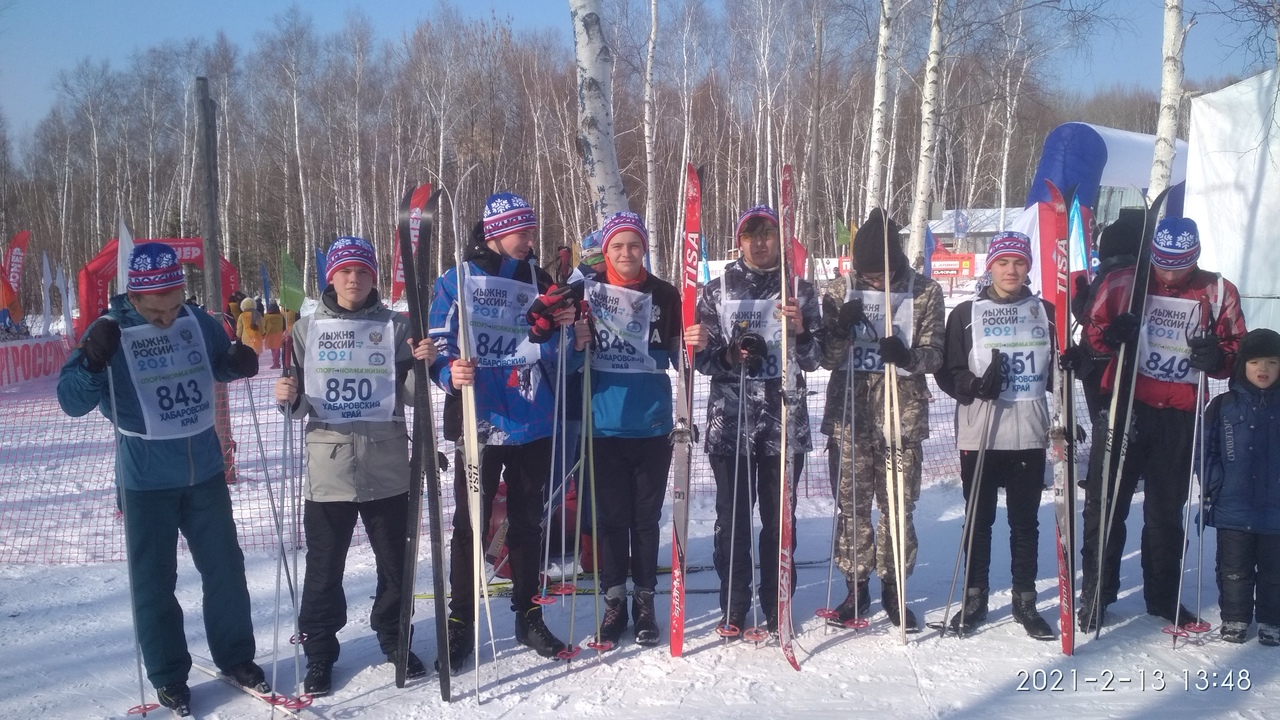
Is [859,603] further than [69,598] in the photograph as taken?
No

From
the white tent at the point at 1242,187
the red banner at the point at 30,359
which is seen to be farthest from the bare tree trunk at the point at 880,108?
the red banner at the point at 30,359

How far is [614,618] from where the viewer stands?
12.8ft

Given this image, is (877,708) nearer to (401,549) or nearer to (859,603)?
(859,603)

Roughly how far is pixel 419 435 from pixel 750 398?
1508 millimetres

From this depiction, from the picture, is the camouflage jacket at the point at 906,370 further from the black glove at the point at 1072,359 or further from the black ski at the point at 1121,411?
the black ski at the point at 1121,411

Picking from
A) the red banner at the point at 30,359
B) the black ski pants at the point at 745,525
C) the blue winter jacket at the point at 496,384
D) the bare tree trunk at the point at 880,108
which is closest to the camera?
the blue winter jacket at the point at 496,384

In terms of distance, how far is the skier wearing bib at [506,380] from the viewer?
11.7ft

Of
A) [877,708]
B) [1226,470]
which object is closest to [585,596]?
[877,708]

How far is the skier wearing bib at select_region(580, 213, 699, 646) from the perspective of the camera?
3.77 meters

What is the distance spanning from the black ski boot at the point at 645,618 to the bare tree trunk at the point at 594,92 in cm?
312

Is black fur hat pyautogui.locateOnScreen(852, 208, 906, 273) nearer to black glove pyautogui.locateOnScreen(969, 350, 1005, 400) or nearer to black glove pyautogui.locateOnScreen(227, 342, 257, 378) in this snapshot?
black glove pyautogui.locateOnScreen(969, 350, 1005, 400)

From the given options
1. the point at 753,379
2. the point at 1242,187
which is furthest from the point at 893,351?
the point at 1242,187

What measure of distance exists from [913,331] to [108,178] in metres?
39.7

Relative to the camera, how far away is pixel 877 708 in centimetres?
325
